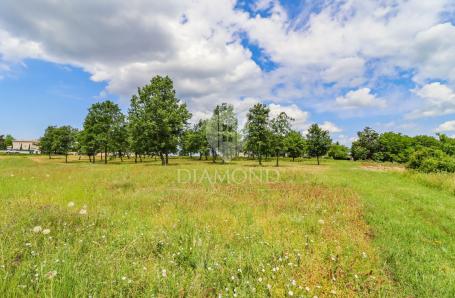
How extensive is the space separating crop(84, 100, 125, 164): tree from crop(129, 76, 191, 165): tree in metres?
12.4

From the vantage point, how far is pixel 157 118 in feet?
132

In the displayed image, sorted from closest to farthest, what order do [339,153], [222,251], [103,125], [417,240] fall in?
[222,251], [417,240], [103,125], [339,153]

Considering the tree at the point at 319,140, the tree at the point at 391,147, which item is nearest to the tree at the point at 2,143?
the tree at the point at 319,140

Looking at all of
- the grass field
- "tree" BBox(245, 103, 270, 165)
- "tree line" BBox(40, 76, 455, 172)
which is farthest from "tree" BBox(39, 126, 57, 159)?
the grass field

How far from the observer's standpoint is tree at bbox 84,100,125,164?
167ft

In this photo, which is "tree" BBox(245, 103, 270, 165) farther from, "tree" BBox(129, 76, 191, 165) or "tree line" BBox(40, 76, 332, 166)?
"tree" BBox(129, 76, 191, 165)

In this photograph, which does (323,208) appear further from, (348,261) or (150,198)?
(150,198)

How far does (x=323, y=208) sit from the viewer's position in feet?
30.5

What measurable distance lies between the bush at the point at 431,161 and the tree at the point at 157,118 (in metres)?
33.6

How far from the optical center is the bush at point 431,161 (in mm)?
22844

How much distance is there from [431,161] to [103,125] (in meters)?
55.7

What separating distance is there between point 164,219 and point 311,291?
14.9 feet

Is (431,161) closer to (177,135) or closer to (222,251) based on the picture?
(222,251)

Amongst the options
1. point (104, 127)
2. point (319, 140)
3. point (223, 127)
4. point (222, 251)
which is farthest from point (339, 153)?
point (222, 251)
